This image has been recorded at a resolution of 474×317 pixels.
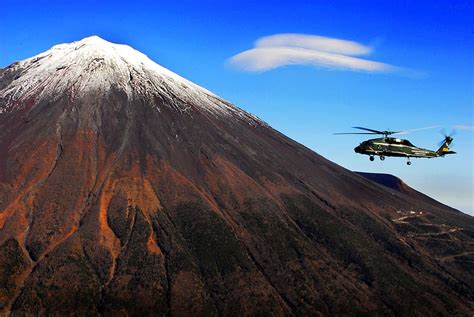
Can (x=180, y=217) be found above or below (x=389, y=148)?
below

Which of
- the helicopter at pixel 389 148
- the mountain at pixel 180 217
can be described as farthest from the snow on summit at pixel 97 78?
the helicopter at pixel 389 148

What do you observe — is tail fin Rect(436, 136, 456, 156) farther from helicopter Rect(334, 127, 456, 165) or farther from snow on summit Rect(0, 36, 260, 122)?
snow on summit Rect(0, 36, 260, 122)

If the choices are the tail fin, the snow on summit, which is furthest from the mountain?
the tail fin

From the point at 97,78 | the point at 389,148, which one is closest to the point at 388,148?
the point at 389,148

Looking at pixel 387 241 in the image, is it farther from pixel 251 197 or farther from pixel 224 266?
pixel 224 266

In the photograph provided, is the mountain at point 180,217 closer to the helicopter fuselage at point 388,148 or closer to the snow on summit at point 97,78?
the snow on summit at point 97,78

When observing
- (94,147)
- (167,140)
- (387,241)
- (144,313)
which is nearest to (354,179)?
(387,241)

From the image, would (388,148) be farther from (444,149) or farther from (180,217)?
(180,217)
